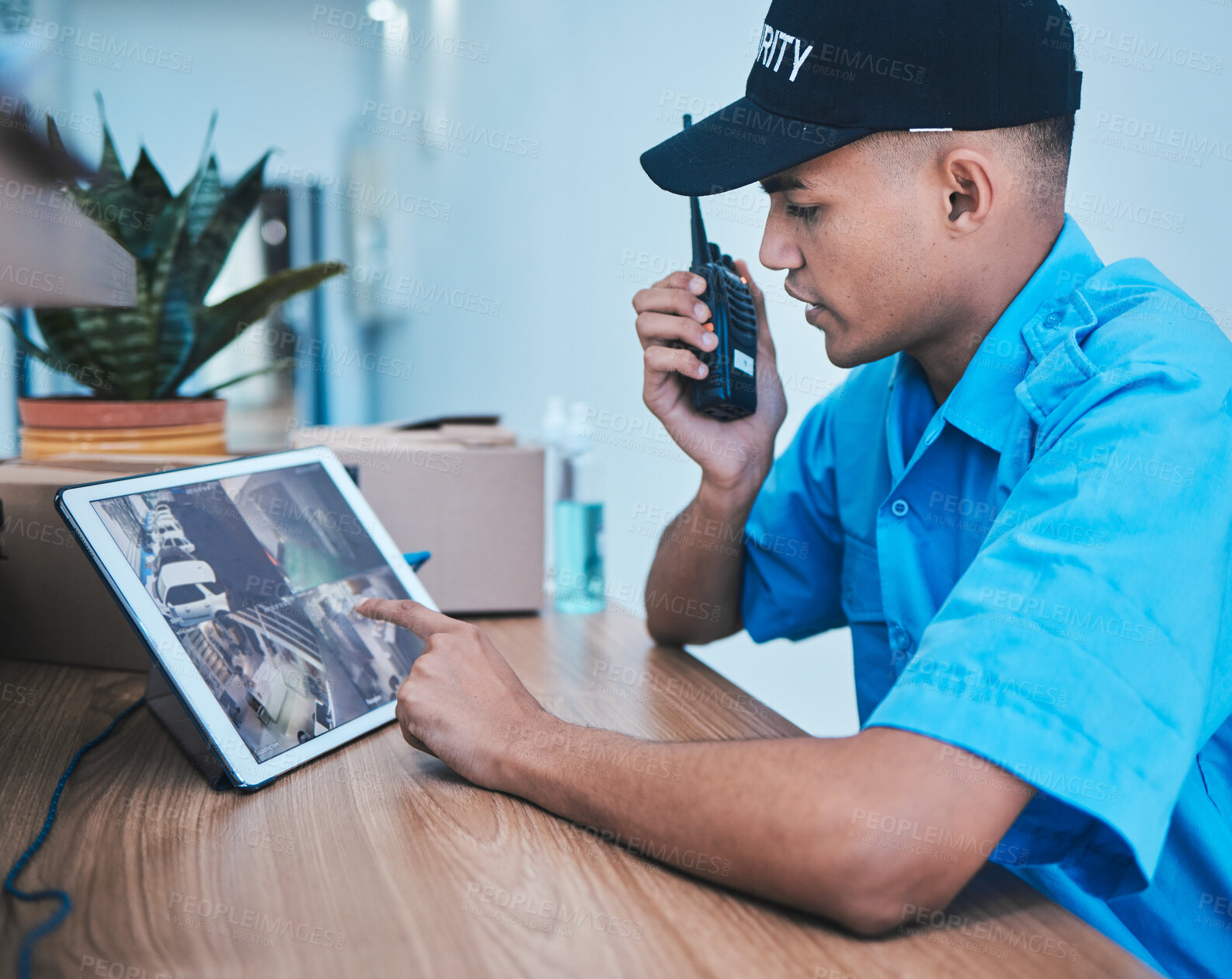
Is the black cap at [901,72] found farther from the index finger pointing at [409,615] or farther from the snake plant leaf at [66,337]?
the snake plant leaf at [66,337]

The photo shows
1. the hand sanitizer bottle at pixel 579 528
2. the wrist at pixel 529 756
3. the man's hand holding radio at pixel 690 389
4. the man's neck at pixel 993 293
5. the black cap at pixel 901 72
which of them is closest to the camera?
the wrist at pixel 529 756

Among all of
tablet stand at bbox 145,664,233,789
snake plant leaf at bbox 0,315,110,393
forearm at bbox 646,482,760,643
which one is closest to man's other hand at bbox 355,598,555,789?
tablet stand at bbox 145,664,233,789

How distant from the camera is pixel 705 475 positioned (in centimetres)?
112

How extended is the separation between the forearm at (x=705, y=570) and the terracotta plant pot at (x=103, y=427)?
2.00ft

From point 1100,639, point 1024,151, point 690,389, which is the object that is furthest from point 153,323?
point 1100,639

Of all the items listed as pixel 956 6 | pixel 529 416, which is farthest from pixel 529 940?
pixel 529 416

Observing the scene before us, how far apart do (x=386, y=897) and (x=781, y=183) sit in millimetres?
655

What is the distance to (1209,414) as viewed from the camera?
→ 24.8 inches

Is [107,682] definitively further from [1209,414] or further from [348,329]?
[348,329]

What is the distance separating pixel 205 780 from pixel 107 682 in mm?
302

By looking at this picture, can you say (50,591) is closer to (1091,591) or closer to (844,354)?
(844,354)

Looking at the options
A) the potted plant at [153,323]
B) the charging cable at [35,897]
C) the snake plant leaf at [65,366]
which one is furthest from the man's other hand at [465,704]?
the snake plant leaf at [65,366]

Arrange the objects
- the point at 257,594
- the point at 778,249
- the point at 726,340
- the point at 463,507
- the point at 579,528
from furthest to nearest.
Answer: the point at 579,528, the point at 463,507, the point at 726,340, the point at 778,249, the point at 257,594

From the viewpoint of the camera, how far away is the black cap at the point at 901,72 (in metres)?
0.75
